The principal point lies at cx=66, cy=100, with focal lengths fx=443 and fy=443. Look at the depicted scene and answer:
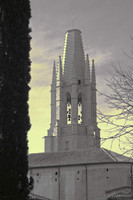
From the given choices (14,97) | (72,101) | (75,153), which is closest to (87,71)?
(72,101)

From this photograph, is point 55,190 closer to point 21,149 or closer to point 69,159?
point 69,159

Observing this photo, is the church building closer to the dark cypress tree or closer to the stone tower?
the stone tower

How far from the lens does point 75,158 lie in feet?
163

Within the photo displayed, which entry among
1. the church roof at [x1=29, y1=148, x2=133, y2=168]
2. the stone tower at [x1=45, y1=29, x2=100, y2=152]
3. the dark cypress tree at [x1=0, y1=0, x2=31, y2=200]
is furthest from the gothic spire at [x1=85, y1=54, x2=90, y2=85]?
the dark cypress tree at [x1=0, y1=0, x2=31, y2=200]

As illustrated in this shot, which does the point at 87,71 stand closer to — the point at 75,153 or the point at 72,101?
the point at 72,101

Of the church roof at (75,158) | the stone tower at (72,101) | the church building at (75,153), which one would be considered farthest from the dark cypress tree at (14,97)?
the stone tower at (72,101)

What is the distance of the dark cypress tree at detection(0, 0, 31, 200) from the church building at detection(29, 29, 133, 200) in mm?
18758

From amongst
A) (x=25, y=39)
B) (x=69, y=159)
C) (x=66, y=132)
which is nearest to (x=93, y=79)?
(x=66, y=132)

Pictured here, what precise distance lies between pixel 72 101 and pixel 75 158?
14949mm

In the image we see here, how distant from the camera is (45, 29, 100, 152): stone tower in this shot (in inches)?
2475

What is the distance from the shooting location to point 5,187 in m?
16.8

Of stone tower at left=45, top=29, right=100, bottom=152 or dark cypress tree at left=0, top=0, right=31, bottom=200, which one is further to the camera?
stone tower at left=45, top=29, right=100, bottom=152

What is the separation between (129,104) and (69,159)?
37742 millimetres

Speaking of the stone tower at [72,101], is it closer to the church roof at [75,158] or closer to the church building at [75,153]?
the church building at [75,153]
